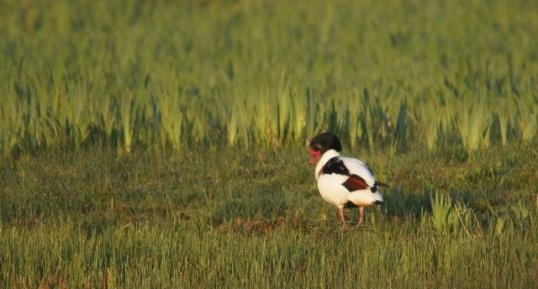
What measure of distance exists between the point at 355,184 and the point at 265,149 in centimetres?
307

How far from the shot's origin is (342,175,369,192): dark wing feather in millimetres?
7363

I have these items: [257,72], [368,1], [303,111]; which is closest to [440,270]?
[303,111]

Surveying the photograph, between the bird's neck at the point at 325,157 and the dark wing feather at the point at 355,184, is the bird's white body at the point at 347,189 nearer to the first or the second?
the dark wing feather at the point at 355,184

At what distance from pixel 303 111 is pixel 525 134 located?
6.77 ft

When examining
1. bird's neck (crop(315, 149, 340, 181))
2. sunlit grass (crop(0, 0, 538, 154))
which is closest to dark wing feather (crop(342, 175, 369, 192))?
bird's neck (crop(315, 149, 340, 181))

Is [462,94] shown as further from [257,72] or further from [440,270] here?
[440,270]

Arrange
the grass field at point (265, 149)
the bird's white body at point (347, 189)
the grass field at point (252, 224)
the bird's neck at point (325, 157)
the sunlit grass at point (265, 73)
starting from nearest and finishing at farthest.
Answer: the grass field at point (252, 224), the grass field at point (265, 149), the bird's white body at point (347, 189), the bird's neck at point (325, 157), the sunlit grass at point (265, 73)

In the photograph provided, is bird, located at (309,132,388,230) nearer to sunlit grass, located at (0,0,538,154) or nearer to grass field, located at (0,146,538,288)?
grass field, located at (0,146,538,288)

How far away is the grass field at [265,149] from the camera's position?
21.7 ft

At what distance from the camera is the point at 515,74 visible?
13.5 meters

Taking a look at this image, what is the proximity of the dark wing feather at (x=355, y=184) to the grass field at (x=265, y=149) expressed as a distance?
321 mm

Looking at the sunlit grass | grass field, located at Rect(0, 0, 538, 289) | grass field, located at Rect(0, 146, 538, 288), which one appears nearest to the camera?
grass field, located at Rect(0, 146, 538, 288)

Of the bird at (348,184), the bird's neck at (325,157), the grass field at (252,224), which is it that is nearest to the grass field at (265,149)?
the grass field at (252,224)

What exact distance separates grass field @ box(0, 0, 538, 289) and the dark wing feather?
321 millimetres
